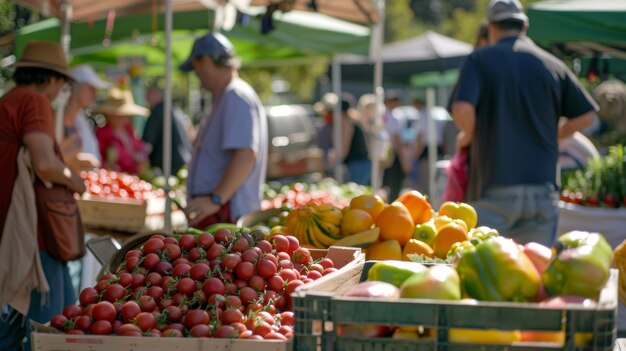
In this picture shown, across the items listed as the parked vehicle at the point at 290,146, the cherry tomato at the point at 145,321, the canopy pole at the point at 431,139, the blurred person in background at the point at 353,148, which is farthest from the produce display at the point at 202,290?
the parked vehicle at the point at 290,146

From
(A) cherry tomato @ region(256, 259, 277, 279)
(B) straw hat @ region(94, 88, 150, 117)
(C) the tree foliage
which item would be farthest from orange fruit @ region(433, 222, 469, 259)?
(C) the tree foliage

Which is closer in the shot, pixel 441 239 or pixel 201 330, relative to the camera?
pixel 201 330

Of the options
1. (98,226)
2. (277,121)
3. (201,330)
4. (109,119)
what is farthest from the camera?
(277,121)

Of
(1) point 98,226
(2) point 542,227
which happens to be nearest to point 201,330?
(2) point 542,227

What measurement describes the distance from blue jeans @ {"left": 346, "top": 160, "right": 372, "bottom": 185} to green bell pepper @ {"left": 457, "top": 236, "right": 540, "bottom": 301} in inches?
409

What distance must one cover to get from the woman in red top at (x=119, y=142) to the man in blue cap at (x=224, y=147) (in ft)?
13.3

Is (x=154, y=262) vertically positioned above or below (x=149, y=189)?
→ above

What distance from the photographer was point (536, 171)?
192 inches

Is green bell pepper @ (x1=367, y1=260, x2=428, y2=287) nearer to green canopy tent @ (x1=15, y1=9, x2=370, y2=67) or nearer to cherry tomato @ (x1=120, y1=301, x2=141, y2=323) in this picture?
cherry tomato @ (x1=120, y1=301, x2=141, y2=323)

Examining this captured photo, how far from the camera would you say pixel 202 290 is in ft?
9.18

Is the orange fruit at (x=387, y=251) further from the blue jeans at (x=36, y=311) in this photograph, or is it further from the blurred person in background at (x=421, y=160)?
the blurred person in background at (x=421, y=160)

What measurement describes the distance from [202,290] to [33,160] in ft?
5.93

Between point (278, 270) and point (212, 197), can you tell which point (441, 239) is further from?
point (212, 197)

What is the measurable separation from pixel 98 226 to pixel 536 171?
325cm
